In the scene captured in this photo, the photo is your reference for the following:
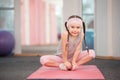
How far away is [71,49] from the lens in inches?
118

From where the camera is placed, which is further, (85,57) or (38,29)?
(38,29)

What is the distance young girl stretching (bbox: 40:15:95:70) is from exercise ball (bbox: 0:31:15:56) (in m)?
3.31

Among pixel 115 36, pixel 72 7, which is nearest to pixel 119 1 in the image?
pixel 115 36

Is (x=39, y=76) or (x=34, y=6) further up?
(x=34, y=6)

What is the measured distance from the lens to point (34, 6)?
38.0ft

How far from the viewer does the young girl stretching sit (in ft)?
9.46

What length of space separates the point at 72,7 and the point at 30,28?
540 cm

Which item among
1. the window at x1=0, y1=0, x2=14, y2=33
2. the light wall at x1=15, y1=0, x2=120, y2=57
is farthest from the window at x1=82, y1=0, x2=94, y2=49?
the window at x1=0, y1=0, x2=14, y2=33

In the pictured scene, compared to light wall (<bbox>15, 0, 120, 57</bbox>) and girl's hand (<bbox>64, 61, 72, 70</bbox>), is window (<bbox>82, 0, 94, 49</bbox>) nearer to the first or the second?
light wall (<bbox>15, 0, 120, 57</bbox>)

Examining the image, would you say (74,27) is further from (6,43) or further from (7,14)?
(7,14)

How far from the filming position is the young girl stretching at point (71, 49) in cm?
288

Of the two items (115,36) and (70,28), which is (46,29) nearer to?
(115,36)

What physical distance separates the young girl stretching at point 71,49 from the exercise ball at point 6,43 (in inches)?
130

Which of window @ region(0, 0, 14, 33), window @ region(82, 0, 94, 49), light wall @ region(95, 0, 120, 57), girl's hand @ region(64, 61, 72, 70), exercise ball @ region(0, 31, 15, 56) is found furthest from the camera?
window @ region(0, 0, 14, 33)
